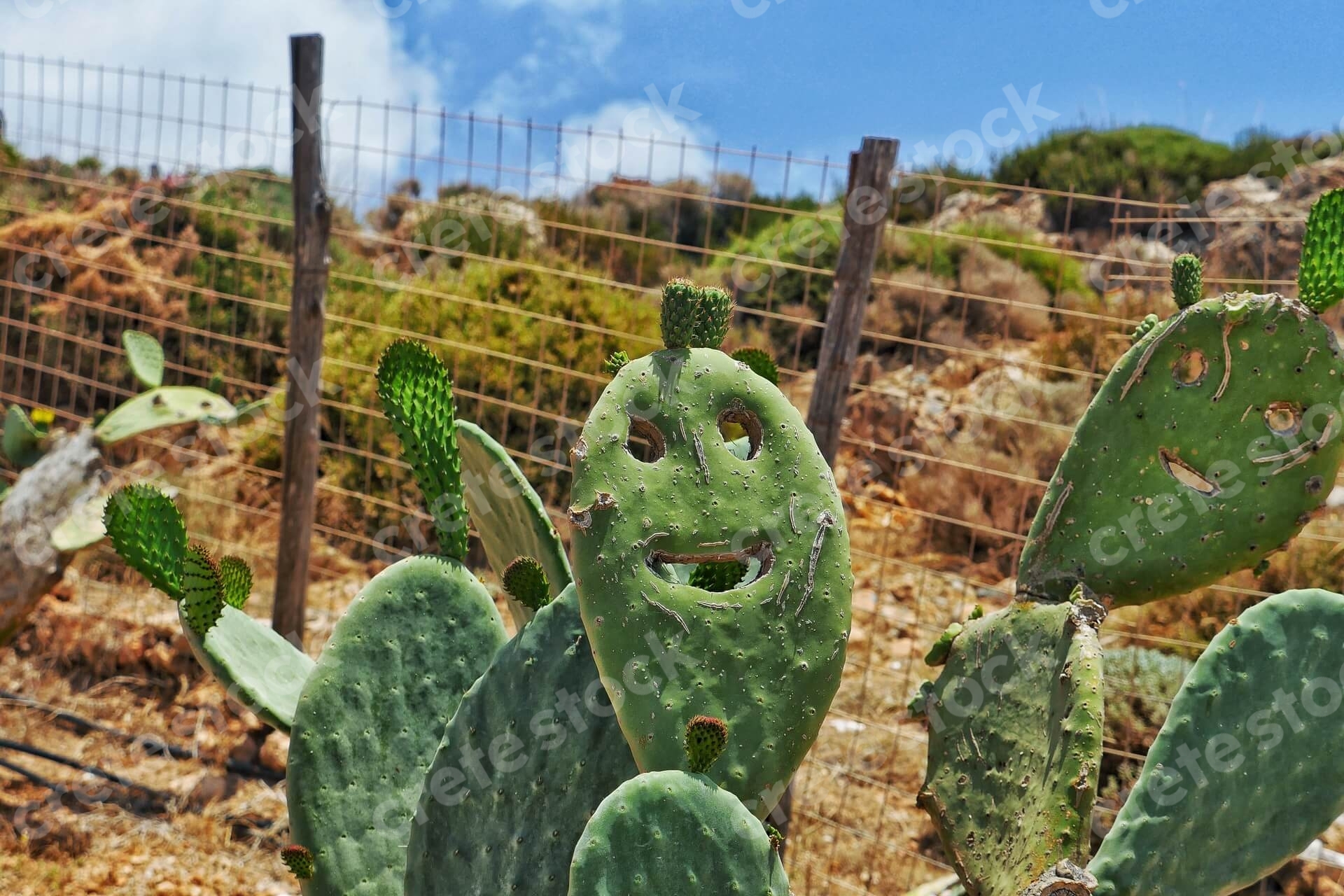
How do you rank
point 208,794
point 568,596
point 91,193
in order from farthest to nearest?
point 91,193 → point 208,794 → point 568,596

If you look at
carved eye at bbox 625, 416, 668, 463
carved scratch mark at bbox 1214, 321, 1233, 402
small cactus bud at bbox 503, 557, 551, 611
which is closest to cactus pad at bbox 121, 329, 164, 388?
small cactus bud at bbox 503, 557, 551, 611

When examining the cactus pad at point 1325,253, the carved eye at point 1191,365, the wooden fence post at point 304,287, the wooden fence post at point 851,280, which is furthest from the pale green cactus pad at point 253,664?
the wooden fence post at point 304,287

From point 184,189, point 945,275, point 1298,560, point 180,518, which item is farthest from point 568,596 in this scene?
point 945,275

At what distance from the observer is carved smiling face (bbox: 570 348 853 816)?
1451 mm

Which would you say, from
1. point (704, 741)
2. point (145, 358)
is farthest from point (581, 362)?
point (704, 741)

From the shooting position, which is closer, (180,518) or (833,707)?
(180,518)

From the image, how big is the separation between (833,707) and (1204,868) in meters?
2.87

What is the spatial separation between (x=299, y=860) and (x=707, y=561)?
2.82 ft

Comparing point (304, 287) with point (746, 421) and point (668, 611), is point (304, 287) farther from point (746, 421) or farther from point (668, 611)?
point (668, 611)

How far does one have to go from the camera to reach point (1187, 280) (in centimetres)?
192

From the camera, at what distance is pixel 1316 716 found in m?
1.77

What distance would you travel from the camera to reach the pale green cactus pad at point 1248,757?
1.73m

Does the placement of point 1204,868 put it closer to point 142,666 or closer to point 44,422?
point 142,666

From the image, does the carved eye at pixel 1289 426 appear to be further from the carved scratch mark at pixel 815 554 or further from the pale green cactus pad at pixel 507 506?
the pale green cactus pad at pixel 507 506
